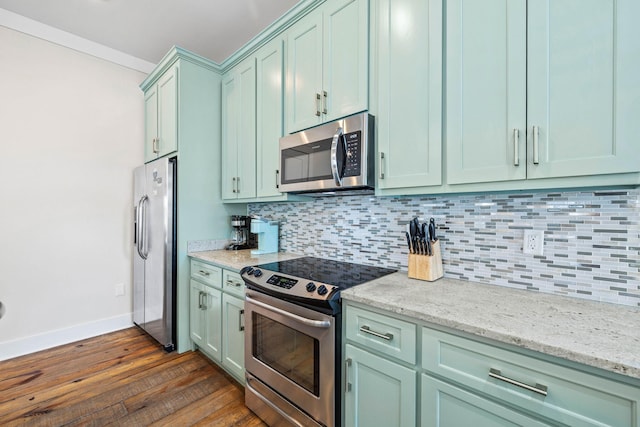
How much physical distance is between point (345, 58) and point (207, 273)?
1807mm

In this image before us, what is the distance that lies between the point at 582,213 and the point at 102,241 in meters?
3.70

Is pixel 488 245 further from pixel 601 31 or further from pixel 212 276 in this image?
pixel 212 276

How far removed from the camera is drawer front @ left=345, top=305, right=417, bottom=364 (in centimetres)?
111

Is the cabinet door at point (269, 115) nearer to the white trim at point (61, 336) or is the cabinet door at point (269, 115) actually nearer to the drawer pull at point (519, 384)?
the drawer pull at point (519, 384)

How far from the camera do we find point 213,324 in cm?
223

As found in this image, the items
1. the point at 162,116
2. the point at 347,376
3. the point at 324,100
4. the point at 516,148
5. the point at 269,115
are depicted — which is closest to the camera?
the point at 516,148

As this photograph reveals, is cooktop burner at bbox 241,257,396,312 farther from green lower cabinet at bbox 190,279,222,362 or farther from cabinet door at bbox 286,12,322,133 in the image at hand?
cabinet door at bbox 286,12,322,133

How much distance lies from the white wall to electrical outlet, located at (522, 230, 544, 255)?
343 centimetres

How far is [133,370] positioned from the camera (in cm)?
225

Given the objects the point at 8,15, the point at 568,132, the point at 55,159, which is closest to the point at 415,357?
the point at 568,132

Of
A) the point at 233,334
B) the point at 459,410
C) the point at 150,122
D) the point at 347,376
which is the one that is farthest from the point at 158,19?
the point at 459,410

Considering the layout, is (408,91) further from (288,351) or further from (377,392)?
(288,351)

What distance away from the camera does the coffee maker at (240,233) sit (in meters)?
2.70

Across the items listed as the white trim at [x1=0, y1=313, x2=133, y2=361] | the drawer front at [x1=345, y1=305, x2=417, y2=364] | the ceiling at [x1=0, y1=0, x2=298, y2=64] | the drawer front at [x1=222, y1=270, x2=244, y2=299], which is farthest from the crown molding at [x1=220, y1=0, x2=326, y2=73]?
the white trim at [x1=0, y1=313, x2=133, y2=361]
